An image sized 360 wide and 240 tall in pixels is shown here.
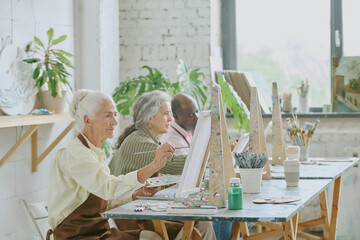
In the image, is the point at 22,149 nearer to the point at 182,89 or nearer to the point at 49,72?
the point at 49,72

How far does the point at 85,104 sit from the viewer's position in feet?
10.6

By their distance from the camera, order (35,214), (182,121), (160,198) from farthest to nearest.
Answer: (182,121), (35,214), (160,198)

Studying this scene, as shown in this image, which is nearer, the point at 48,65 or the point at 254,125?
the point at 254,125

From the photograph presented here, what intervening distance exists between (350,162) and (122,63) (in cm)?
255

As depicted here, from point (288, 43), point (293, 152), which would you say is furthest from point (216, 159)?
point (288, 43)

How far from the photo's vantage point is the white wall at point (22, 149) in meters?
4.57

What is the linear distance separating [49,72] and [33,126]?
0.42 metres

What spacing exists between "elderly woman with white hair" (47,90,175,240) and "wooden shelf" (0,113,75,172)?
1.12m

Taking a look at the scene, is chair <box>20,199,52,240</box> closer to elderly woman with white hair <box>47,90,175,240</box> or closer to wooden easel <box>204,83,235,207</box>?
elderly woman with white hair <box>47,90,175,240</box>

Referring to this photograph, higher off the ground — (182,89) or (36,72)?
(36,72)

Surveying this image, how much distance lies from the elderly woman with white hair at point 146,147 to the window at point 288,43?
255 centimetres

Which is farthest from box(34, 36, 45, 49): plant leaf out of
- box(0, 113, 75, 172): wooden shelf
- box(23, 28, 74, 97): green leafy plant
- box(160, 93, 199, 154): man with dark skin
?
box(160, 93, 199, 154): man with dark skin

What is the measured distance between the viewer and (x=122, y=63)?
625 centimetres

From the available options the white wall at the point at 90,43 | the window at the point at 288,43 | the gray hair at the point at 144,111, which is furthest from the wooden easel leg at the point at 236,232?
the window at the point at 288,43
